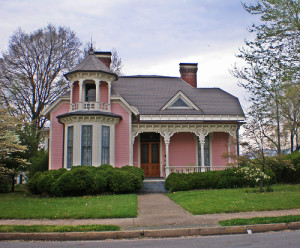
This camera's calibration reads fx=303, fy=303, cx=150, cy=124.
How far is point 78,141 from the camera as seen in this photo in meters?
17.4

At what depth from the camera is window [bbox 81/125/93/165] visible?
57.4 ft

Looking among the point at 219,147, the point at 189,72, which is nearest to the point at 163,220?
the point at 219,147

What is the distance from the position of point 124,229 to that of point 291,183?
1379 centimetres

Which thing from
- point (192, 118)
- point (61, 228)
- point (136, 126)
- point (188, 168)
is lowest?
point (61, 228)

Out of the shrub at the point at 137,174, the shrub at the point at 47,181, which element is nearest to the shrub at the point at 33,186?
the shrub at the point at 47,181

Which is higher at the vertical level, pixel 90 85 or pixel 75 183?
pixel 90 85

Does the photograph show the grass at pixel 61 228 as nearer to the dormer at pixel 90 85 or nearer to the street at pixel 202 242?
the street at pixel 202 242

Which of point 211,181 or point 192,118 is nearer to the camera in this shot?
point 211,181

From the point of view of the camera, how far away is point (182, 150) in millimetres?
20906

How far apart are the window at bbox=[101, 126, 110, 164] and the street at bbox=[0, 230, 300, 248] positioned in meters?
10.8

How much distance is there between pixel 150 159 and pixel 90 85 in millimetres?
6339

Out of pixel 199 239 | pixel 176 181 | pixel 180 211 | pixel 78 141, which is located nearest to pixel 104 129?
pixel 78 141

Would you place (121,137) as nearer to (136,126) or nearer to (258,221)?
(136,126)

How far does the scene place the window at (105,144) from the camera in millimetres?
17969
